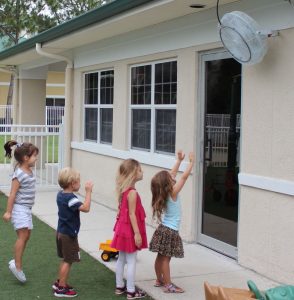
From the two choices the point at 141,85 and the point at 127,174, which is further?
the point at 141,85

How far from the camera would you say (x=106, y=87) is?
Result: 1029cm

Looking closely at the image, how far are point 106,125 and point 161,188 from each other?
→ 5402 millimetres

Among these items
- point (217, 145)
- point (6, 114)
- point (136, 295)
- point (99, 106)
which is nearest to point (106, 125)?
point (99, 106)

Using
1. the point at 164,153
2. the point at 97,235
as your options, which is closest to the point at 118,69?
the point at 164,153

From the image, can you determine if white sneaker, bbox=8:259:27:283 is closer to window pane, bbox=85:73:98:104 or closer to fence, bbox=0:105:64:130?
window pane, bbox=85:73:98:104

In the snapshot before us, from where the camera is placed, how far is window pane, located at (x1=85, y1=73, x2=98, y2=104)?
35.7 ft

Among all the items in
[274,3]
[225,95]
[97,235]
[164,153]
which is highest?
[274,3]

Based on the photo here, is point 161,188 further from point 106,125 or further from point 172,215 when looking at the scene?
point 106,125

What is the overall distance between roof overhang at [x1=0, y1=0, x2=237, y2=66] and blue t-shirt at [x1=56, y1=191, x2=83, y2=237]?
2.58 metres

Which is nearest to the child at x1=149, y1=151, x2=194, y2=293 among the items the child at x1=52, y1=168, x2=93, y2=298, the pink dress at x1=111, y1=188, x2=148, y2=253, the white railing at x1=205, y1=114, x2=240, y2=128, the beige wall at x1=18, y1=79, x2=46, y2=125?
the pink dress at x1=111, y1=188, x2=148, y2=253

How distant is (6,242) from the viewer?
7168 millimetres

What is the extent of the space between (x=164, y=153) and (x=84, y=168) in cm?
344

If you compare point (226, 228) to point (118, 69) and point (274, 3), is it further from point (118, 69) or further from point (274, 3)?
point (118, 69)

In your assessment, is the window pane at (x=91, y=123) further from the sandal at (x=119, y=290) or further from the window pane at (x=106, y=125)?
the sandal at (x=119, y=290)
